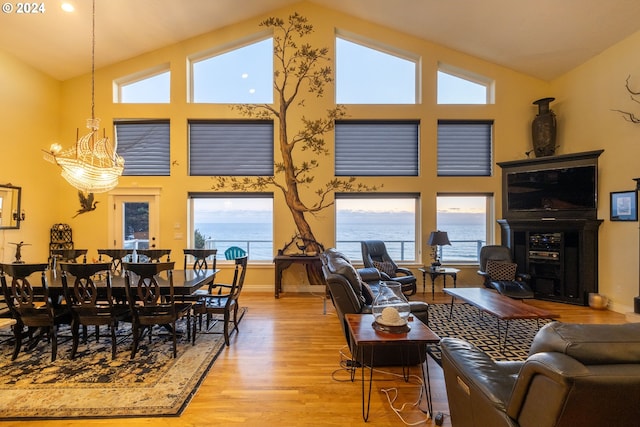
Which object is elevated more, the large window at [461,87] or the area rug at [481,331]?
the large window at [461,87]

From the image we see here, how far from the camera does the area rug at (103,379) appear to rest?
2381 millimetres

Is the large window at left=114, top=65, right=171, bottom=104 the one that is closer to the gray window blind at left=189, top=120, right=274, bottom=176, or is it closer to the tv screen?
the gray window blind at left=189, top=120, right=274, bottom=176

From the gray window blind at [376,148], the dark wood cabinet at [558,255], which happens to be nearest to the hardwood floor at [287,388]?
the gray window blind at [376,148]

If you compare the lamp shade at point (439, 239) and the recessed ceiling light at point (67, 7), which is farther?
the lamp shade at point (439, 239)

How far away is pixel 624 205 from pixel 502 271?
1988 millimetres

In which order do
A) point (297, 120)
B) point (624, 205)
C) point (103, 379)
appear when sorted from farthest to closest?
1. point (297, 120)
2. point (624, 205)
3. point (103, 379)

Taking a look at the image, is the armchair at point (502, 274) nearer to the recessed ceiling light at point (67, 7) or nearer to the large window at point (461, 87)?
the large window at point (461, 87)

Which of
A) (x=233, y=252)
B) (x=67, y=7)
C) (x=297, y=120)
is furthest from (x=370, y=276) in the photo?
(x=67, y=7)

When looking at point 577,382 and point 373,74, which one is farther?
point 373,74

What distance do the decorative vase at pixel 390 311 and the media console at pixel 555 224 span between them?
4.40m

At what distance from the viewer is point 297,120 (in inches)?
248

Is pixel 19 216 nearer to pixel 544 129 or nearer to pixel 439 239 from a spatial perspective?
pixel 439 239

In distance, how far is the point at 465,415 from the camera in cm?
172

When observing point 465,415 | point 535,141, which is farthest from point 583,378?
point 535,141
